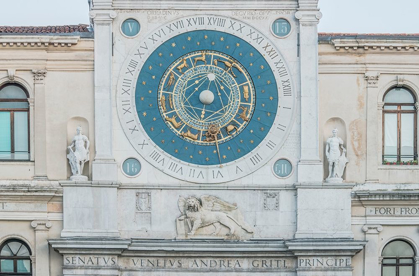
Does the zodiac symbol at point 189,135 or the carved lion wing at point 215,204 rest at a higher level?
the zodiac symbol at point 189,135

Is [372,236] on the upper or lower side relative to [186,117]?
lower

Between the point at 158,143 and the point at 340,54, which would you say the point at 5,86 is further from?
the point at 340,54

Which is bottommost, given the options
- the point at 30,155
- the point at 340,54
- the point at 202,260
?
the point at 202,260

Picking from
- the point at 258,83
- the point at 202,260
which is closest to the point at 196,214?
the point at 202,260

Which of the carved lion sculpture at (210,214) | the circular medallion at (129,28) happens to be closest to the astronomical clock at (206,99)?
the circular medallion at (129,28)

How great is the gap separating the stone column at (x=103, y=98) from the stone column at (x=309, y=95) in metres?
5.10

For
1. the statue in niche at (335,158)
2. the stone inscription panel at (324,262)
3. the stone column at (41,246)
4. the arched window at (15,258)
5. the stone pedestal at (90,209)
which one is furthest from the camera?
the arched window at (15,258)

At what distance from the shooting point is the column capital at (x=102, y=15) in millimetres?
43469

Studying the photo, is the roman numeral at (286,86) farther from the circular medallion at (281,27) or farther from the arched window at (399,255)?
the arched window at (399,255)

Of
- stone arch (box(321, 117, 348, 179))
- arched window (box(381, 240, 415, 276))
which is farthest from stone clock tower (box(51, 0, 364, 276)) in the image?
arched window (box(381, 240, 415, 276))

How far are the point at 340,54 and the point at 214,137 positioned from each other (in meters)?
4.12

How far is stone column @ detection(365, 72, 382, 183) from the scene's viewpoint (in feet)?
143

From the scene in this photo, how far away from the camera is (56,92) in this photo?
4353cm

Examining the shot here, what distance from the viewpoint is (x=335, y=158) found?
43.2 meters
